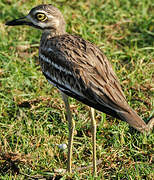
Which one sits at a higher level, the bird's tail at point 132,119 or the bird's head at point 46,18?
the bird's head at point 46,18

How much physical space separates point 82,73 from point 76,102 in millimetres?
973

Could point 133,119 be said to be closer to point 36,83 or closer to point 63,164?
point 63,164

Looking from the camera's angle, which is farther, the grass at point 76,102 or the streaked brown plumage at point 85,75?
the grass at point 76,102

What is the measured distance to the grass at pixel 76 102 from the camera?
3.44m

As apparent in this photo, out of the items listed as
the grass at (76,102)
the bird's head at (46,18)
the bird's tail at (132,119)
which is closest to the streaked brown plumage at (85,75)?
the bird's tail at (132,119)

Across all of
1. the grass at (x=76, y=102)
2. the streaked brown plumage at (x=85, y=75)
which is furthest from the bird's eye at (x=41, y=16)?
the grass at (x=76, y=102)

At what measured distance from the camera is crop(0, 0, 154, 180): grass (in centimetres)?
344

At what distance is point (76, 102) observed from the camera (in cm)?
401

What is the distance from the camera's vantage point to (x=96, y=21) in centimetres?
494

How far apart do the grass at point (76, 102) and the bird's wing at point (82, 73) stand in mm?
616

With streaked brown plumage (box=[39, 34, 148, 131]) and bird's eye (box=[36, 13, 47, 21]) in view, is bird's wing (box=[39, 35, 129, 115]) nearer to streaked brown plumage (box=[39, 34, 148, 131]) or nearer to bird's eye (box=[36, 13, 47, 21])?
streaked brown plumage (box=[39, 34, 148, 131])

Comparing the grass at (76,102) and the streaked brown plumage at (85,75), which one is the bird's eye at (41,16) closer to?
the streaked brown plumage at (85,75)

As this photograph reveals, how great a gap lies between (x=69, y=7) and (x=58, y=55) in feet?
6.79

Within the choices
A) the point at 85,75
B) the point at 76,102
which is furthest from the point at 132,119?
the point at 76,102
